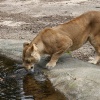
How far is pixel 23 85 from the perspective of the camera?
854 cm

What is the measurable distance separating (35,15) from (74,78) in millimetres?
9590

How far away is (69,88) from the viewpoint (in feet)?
25.2

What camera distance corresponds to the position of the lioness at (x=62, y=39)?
9.05m

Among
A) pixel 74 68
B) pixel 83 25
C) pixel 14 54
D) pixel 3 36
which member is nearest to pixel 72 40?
pixel 83 25

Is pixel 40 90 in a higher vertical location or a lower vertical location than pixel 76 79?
lower

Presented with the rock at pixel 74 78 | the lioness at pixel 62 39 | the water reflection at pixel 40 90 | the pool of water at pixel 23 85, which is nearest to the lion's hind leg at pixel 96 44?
the lioness at pixel 62 39

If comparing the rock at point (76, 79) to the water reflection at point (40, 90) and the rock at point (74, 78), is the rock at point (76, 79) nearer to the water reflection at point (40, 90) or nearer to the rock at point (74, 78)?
the rock at point (74, 78)

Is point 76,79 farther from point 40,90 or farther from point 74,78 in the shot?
point 40,90

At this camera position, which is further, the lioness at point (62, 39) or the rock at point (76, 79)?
the lioness at point (62, 39)

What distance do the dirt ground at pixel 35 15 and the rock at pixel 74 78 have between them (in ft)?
4.96

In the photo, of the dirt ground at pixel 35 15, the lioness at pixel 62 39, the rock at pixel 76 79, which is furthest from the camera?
the dirt ground at pixel 35 15

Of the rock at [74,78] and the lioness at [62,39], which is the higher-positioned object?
the lioness at [62,39]

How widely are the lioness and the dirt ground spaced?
45.0 inches

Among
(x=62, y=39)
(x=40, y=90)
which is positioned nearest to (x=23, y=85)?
(x=40, y=90)
